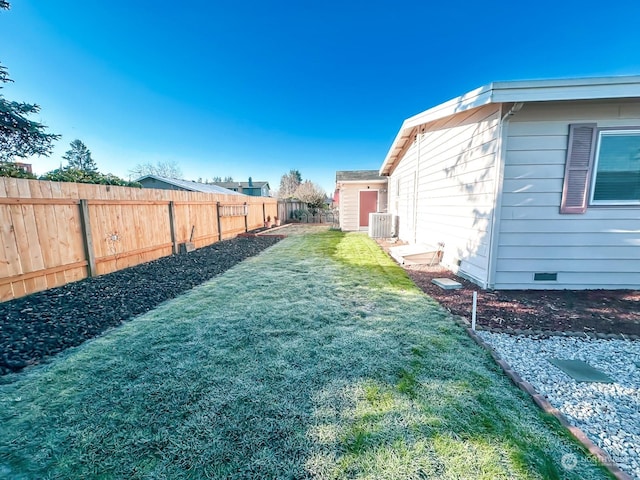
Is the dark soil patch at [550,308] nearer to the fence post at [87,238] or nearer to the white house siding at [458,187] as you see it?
the white house siding at [458,187]

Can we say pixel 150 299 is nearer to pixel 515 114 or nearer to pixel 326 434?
pixel 326 434

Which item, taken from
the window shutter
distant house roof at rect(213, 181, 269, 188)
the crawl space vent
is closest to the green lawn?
the crawl space vent

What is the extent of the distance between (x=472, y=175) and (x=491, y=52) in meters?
8.76

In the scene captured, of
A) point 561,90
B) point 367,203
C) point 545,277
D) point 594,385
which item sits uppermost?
point 561,90

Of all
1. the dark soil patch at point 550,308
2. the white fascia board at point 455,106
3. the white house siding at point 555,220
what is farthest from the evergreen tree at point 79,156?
the white house siding at point 555,220

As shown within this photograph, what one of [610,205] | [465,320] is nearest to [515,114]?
[610,205]

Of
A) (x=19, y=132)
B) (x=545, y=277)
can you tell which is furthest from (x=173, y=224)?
(x=545, y=277)

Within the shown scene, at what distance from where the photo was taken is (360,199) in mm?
14039

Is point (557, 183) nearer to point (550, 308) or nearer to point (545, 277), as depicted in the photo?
point (545, 277)

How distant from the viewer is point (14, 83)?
8.79m

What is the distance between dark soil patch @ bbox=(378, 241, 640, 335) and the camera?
310 centimetres

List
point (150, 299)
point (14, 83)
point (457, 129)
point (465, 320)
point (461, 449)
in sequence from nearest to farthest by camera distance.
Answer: point (461, 449) → point (465, 320) → point (150, 299) → point (457, 129) → point (14, 83)

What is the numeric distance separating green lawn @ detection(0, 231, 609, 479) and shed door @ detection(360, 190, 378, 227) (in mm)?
11194

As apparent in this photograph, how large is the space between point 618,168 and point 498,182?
72.6 inches
